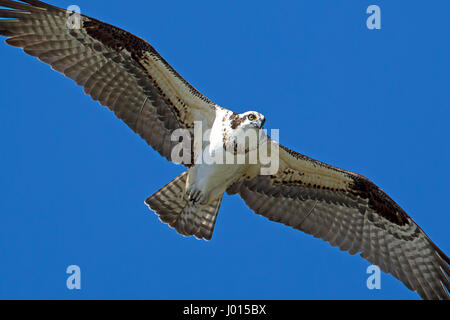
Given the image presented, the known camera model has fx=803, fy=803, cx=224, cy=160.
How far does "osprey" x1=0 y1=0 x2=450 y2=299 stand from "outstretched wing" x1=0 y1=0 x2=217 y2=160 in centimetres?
2

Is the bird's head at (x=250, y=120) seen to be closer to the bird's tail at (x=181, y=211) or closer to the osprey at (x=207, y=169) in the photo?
the osprey at (x=207, y=169)

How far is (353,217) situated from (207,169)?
2.76m

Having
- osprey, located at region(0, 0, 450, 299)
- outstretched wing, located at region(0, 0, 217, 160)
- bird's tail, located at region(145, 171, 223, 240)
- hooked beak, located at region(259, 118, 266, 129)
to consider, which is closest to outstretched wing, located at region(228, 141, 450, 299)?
osprey, located at region(0, 0, 450, 299)

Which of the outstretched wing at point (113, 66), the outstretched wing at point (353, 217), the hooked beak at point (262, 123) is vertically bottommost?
the outstretched wing at point (353, 217)

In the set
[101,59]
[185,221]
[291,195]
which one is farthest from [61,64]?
[291,195]

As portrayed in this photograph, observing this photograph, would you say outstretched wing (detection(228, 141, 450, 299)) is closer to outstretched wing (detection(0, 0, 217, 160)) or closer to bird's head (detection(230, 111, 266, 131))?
bird's head (detection(230, 111, 266, 131))

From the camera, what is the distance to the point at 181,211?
41.4 feet

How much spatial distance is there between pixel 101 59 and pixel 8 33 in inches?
55.7

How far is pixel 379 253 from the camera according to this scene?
1314 centimetres

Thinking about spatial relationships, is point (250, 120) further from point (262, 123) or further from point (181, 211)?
point (181, 211)

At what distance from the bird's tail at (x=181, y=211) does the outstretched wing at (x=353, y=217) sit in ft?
2.10

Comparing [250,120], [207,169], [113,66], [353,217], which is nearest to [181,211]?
[207,169]

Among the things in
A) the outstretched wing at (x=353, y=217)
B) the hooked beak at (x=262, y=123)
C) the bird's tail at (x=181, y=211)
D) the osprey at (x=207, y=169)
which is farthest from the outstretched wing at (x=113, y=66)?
the outstretched wing at (x=353, y=217)

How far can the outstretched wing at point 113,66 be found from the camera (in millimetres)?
12008
